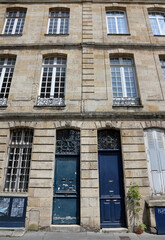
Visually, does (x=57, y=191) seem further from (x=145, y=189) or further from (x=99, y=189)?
(x=145, y=189)

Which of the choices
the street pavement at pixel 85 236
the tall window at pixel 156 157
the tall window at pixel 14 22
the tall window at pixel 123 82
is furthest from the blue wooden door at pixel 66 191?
the tall window at pixel 14 22

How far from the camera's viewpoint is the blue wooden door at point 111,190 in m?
5.66

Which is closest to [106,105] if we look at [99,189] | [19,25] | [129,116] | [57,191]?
[129,116]

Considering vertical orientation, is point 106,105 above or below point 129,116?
above

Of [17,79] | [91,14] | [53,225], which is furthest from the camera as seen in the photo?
[91,14]

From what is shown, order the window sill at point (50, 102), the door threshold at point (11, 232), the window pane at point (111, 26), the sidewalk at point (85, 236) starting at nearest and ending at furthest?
the sidewalk at point (85, 236) < the door threshold at point (11, 232) < the window sill at point (50, 102) < the window pane at point (111, 26)

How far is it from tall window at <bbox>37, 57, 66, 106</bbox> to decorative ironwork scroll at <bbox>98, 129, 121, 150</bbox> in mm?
2276

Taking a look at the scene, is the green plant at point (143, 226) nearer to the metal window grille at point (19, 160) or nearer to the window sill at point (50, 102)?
the metal window grille at point (19, 160)

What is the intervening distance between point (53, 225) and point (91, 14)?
1044 centimetres

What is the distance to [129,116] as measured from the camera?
673cm

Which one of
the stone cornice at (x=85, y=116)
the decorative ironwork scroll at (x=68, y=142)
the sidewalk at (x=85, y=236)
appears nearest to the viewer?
the sidewalk at (x=85, y=236)

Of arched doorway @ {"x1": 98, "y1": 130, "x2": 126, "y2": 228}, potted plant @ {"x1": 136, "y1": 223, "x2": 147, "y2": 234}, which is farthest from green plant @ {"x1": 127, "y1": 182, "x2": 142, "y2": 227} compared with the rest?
arched doorway @ {"x1": 98, "y1": 130, "x2": 126, "y2": 228}

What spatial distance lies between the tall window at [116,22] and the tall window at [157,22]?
5.29 feet

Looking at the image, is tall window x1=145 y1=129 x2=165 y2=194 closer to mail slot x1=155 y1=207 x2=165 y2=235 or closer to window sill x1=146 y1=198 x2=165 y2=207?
window sill x1=146 y1=198 x2=165 y2=207
